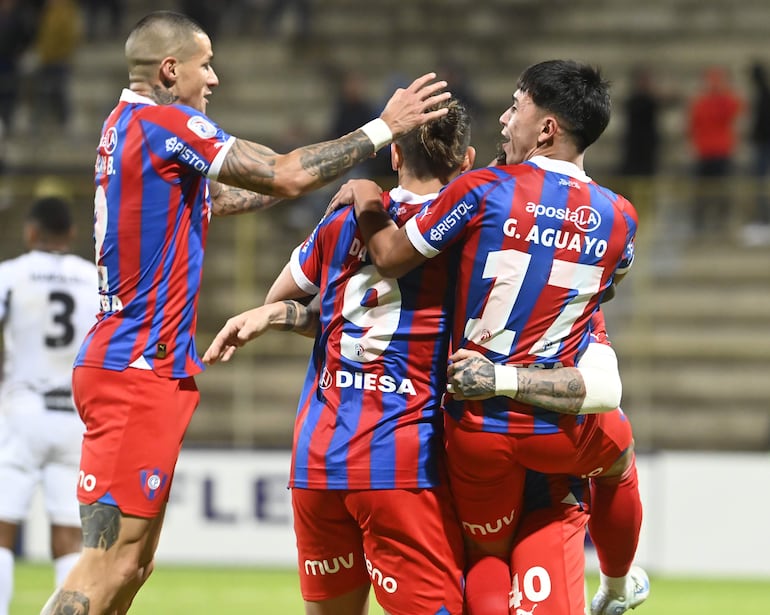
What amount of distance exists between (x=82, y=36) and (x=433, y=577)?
50.2 feet

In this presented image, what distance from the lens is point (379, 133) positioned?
5062 millimetres

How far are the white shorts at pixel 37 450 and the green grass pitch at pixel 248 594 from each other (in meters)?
1.22

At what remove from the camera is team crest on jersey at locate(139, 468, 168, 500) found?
17.2ft

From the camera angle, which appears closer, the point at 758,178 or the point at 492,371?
the point at 492,371

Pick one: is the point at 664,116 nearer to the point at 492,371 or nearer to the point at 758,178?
the point at 758,178

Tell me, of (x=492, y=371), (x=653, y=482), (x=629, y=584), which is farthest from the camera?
(x=653, y=482)

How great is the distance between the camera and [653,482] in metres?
11.0

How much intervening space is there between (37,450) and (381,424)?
337 centimetres

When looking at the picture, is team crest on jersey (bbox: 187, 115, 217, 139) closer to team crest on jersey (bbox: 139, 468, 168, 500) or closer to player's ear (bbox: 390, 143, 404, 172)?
player's ear (bbox: 390, 143, 404, 172)

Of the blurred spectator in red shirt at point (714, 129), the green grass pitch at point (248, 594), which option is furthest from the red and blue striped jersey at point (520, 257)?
the blurred spectator in red shirt at point (714, 129)

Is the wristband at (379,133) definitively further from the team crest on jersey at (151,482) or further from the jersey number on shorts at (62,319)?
the jersey number on shorts at (62,319)

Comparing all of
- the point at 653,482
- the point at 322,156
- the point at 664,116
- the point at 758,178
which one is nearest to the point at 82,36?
the point at 664,116

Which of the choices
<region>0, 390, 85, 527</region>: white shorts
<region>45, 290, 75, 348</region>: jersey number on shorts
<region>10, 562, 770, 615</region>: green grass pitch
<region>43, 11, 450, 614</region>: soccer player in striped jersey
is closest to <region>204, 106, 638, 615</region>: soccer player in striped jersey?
<region>43, 11, 450, 614</region>: soccer player in striped jersey

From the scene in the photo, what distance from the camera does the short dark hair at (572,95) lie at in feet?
16.1
